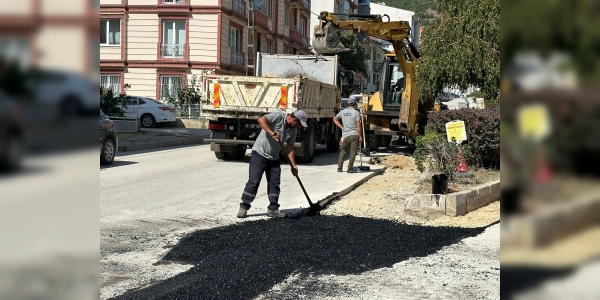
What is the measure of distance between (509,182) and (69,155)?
929 mm

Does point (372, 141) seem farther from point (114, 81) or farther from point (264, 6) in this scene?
point (264, 6)

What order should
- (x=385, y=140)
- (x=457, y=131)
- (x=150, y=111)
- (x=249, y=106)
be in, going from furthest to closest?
(x=150, y=111) < (x=385, y=140) < (x=249, y=106) < (x=457, y=131)

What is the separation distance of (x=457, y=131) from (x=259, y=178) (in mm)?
4770

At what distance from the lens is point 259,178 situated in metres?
9.37

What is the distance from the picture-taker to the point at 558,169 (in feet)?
3.76

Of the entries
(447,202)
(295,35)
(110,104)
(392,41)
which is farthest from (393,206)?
(295,35)

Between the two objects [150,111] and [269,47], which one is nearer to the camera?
[150,111]

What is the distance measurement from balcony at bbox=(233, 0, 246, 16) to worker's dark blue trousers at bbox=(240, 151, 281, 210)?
28168 mm

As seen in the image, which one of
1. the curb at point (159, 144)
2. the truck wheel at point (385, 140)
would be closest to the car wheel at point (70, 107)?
the curb at point (159, 144)

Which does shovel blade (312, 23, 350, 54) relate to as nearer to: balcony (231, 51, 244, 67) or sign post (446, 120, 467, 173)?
sign post (446, 120, 467, 173)

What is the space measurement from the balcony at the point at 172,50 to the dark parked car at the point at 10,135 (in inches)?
1354

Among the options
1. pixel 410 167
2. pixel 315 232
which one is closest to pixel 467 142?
pixel 410 167

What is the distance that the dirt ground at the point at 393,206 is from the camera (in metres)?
9.40

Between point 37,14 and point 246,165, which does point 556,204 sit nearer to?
point 37,14
